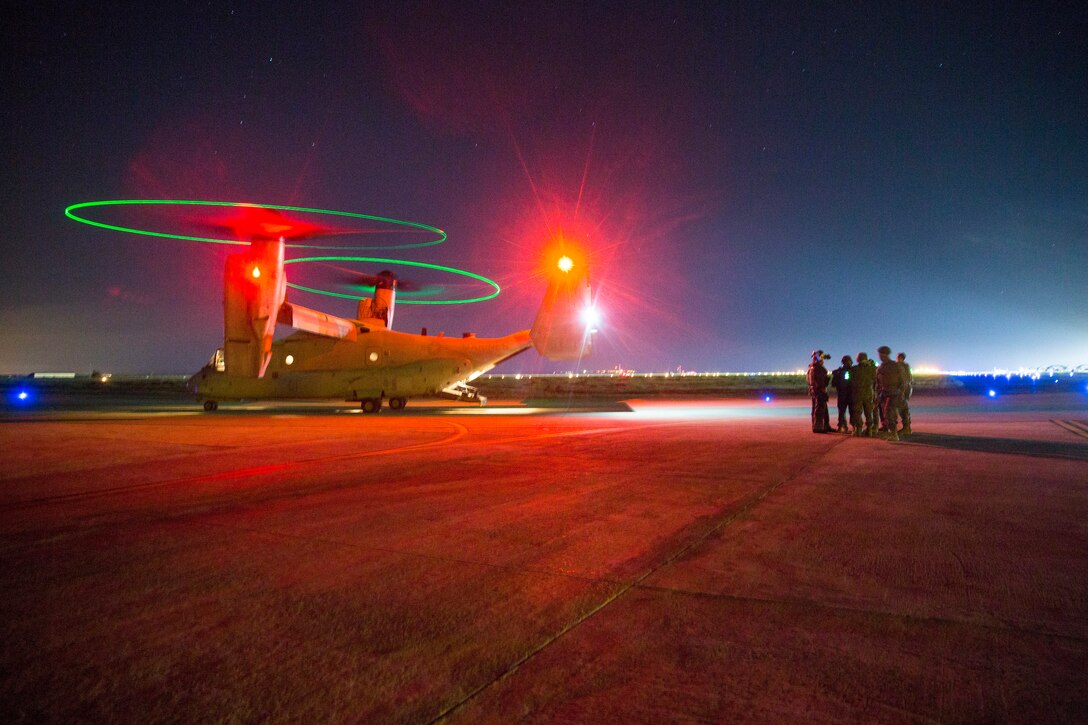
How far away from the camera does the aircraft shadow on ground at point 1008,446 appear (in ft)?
30.1

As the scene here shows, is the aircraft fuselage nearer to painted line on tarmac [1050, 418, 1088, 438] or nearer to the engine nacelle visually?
the engine nacelle

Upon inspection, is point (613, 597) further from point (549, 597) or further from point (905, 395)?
point (905, 395)

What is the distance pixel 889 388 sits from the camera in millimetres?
12523

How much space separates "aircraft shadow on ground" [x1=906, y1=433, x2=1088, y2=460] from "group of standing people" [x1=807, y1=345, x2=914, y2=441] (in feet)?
2.21

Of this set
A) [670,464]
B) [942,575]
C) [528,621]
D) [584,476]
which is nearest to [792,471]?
[670,464]

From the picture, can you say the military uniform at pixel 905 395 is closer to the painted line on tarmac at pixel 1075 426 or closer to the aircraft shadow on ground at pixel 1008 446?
the aircraft shadow on ground at pixel 1008 446

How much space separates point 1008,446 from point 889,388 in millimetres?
2517

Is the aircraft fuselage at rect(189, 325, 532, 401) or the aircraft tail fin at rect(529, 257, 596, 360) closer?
the aircraft tail fin at rect(529, 257, 596, 360)

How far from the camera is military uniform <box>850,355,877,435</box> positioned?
13.1m

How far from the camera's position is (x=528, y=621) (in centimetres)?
304

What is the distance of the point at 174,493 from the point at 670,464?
19.7ft

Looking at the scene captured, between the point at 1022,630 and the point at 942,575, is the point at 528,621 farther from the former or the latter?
the point at 942,575

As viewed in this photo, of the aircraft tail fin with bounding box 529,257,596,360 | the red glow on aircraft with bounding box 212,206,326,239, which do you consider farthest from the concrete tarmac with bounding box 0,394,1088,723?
the aircraft tail fin with bounding box 529,257,596,360

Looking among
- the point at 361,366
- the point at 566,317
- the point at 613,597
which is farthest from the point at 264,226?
the point at 613,597
